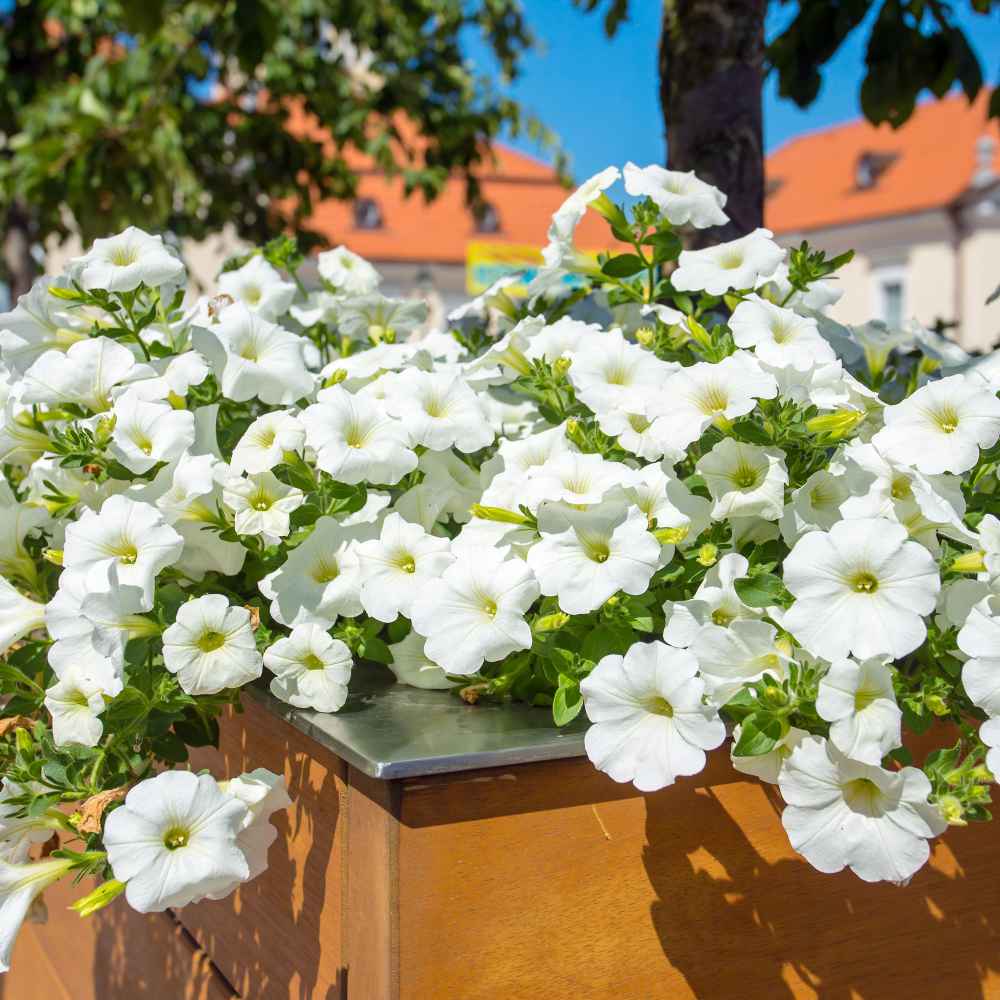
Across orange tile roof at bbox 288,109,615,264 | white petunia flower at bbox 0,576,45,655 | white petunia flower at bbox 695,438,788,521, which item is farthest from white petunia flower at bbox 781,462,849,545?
orange tile roof at bbox 288,109,615,264

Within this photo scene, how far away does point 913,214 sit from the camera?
26.5 meters

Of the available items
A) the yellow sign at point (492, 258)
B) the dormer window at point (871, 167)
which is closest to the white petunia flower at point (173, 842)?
the yellow sign at point (492, 258)

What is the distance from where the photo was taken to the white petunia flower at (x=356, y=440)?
106 cm

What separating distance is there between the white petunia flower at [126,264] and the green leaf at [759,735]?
2.43 ft

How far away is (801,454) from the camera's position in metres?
1.04

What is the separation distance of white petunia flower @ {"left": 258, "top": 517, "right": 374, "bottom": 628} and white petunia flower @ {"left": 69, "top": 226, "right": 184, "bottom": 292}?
343 millimetres

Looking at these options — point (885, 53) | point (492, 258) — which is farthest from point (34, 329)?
point (492, 258)

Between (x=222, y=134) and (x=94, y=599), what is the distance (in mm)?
5705

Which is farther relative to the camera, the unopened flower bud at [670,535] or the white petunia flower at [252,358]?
the white petunia flower at [252,358]

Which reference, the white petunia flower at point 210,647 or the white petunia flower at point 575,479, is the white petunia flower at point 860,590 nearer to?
the white petunia flower at point 575,479

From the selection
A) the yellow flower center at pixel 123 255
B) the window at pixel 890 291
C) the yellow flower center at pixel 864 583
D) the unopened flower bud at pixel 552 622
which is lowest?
the window at pixel 890 291

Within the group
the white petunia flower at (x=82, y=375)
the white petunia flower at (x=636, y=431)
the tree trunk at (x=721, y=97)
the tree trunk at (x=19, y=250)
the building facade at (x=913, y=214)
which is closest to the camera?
the white petunia flower at (x=636, y=431)

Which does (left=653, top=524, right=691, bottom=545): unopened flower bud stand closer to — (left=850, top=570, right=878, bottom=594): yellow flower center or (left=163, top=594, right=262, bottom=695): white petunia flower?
(left=850, top=570, right=878, bottom=594): yellow flower center

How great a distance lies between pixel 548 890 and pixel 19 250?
280 inches
